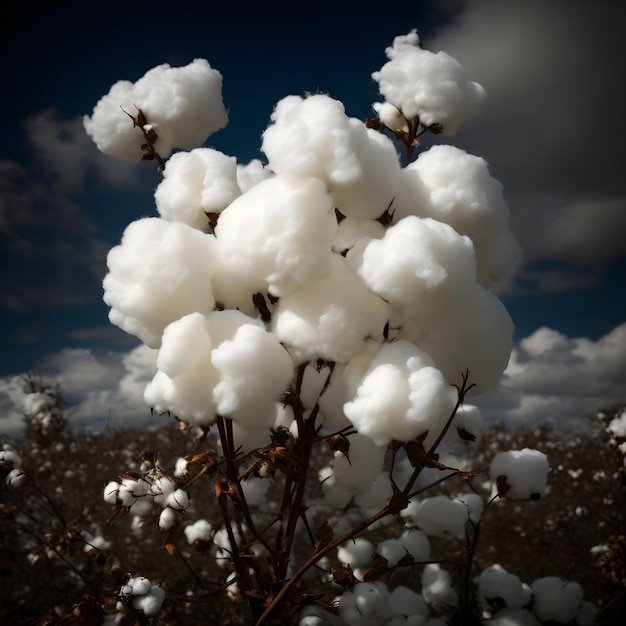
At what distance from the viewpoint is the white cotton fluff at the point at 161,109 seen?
4.73ft

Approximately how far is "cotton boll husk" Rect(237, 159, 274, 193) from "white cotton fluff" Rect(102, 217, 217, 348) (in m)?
0.50

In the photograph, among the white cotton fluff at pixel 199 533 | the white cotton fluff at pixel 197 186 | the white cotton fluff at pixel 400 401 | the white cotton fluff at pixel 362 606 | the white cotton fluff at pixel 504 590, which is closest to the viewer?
the white cotton fluff at pixel 400 401

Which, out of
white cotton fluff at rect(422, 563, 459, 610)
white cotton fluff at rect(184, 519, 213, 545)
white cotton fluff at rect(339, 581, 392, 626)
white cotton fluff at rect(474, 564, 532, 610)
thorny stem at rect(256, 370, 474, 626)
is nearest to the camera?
thorny stem at rect(256, 370, 474, 626)

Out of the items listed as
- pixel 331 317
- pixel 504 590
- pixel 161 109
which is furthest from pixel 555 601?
pixel 161 109

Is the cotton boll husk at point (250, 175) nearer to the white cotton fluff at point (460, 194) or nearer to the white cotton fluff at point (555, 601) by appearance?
the white cotton fluff at point (460, 194)

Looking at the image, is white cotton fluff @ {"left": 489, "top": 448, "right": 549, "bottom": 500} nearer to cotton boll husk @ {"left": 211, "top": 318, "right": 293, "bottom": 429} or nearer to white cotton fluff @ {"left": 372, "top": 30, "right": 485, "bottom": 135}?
cotton boll husk @ {"left": 211, "top": 318, "right": 293, "bottom": 429}

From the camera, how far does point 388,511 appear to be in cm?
116

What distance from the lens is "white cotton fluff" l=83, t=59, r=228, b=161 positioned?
4.73 feet

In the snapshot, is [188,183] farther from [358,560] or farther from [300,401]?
[358,560]

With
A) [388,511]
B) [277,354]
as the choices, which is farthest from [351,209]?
[388,511]

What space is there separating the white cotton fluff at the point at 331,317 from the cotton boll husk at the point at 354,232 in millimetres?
100

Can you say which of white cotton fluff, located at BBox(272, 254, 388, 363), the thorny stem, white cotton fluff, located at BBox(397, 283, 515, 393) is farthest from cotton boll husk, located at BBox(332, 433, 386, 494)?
white cotton fluff, located at BBox(272, 254, 388, 363)

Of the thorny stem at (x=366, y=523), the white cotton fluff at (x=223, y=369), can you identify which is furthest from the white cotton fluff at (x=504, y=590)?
the white cotton fluff at (x=223, y=369)

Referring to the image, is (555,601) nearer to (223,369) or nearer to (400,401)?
(400,401)
